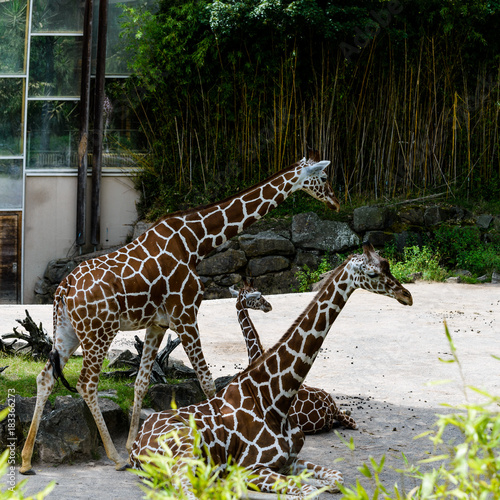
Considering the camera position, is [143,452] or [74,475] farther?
[74,475]

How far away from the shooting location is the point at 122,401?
14.6 feet

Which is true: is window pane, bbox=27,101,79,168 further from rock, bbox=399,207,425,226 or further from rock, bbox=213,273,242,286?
rock, bbox=399,207,425,226

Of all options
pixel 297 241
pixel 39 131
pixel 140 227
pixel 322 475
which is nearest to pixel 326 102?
pixel 297 241

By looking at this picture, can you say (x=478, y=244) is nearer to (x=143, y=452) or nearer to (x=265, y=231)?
(x=265, y=231)

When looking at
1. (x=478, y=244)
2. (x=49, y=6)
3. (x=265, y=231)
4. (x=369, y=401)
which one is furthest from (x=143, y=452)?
(x=49, y=6)

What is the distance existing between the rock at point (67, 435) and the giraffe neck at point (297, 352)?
42.7 inches

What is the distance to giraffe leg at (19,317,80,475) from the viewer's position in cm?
379

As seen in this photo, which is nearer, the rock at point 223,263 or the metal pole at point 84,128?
the rock at point 223,263

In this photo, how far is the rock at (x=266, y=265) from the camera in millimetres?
10695

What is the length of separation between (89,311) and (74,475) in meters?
0.91

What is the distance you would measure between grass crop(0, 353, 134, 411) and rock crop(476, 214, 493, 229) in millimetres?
7467

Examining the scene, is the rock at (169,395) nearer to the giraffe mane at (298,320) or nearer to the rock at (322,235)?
the giraffe mane at (298,320)

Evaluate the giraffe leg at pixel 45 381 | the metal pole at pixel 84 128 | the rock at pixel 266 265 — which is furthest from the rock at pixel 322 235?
the giraffe leg at pixel 45 381

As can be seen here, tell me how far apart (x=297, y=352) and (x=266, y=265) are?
7026mm
